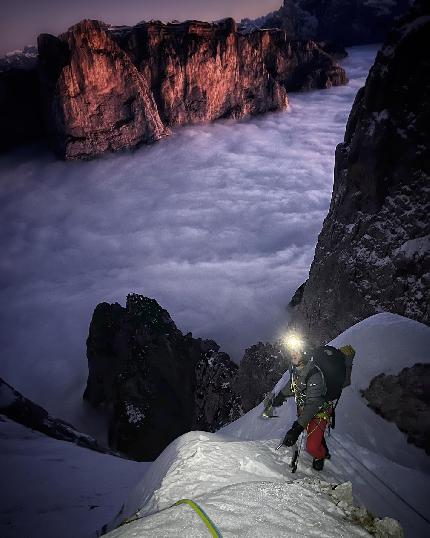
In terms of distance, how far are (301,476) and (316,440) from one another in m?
0.60

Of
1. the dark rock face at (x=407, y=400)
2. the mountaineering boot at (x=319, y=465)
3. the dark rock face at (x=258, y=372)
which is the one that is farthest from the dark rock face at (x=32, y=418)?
the dark rock face at (x=407, y=400)

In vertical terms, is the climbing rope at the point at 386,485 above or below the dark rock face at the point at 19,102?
below

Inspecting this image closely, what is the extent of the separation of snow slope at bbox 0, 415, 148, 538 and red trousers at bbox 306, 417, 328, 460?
4110 millimetres

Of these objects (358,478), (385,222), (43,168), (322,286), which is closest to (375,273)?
(385,222)

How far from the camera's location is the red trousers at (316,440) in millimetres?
5258

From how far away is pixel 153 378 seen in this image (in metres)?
21.5

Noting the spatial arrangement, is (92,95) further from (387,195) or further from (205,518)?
(205,518)

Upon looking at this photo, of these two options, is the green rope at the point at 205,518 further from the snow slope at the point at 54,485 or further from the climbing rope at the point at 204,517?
the snow slope at the point at 54,485

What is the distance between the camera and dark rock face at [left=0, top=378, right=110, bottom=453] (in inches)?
463

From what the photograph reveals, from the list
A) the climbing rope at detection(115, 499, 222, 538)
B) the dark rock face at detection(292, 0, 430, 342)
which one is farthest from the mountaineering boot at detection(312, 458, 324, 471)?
the dark rock face at detection(292, 0, 430, 342)

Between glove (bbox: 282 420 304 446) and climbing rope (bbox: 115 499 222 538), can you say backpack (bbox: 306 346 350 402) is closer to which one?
glove (bbox: 282 420 304 446)

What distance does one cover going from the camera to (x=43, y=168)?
8438 cm

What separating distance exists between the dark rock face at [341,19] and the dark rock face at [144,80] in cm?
7030

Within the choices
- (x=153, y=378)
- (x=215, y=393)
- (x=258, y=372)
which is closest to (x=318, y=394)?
(x=258, y=372)
